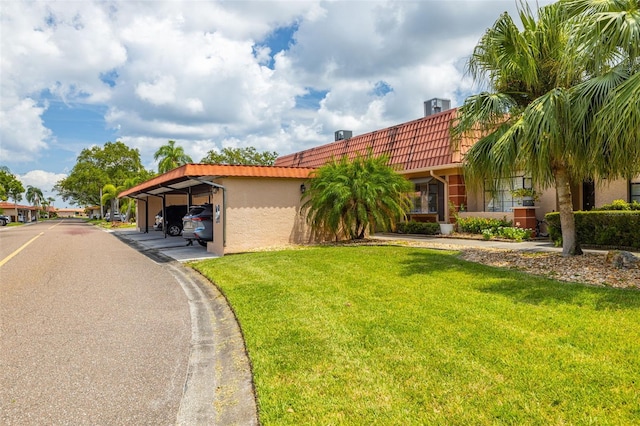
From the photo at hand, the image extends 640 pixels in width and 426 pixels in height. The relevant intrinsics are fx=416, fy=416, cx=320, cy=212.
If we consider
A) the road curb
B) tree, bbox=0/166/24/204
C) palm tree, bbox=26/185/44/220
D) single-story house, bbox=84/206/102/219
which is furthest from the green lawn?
palm tree, bbox=26/185/44/220

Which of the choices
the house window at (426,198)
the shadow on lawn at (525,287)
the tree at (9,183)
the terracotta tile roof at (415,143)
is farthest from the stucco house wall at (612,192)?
the tree at (9,183)

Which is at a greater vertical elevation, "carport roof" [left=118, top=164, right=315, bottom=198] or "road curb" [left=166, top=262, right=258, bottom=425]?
"carport roof" [left=118, top=164, right=315, bottom=198]

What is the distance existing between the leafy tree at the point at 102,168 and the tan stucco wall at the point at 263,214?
57691 mm

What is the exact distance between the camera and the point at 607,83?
7.28m

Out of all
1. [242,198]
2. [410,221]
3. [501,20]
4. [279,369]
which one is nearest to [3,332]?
[279,369]

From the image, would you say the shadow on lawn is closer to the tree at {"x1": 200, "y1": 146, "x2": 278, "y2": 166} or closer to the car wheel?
the car wheel

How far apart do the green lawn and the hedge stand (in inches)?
241

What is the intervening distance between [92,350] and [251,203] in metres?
9.30

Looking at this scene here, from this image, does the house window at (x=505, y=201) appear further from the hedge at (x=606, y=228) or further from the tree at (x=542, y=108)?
the tree at (x=542, y=108)

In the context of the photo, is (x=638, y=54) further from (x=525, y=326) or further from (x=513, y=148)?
(x=525, y=326)

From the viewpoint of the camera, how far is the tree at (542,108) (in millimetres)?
7445

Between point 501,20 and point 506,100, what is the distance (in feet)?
5.58

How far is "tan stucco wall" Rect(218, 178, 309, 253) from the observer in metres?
13.5

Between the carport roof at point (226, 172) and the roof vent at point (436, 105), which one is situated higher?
the roof vent at point (436, 105)
